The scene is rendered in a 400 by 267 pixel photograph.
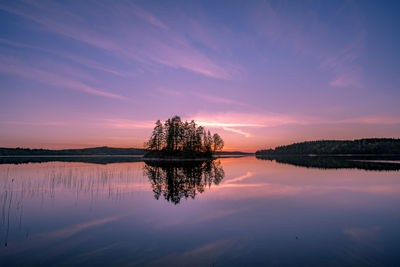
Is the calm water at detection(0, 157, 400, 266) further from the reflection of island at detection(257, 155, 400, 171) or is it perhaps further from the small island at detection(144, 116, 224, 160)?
the small island at detection(144, 116, 224, 160)

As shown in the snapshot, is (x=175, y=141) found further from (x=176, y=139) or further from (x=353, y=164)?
(x=353, y=164)

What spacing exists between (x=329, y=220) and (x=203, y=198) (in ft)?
34.5

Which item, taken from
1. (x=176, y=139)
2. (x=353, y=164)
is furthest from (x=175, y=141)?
(x=353, y=164)

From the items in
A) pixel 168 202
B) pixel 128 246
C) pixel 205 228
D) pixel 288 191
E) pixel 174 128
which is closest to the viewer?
pixel 128 246

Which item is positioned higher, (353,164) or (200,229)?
(353,164)

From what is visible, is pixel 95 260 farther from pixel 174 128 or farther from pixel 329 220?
A: pixel 174 128

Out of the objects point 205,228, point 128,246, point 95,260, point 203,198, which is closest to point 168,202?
point 203,198

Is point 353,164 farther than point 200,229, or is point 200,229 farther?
point 353,164

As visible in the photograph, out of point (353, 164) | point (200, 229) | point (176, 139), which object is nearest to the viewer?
point (200, 229)

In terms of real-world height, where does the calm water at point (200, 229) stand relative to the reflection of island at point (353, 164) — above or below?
below

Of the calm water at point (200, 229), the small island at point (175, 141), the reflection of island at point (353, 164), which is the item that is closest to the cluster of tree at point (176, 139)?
the small island at point (175, 141)

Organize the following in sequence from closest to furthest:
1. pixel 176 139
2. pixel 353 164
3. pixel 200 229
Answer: pixel 200 229
pixel 353 164
pixel 176 139

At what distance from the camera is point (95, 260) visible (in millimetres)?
8945

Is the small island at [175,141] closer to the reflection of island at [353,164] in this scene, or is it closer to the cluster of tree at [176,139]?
the cluster of tree at [176,139]
